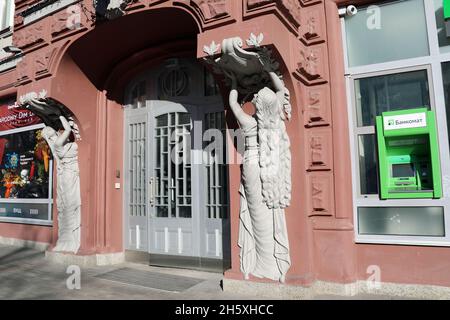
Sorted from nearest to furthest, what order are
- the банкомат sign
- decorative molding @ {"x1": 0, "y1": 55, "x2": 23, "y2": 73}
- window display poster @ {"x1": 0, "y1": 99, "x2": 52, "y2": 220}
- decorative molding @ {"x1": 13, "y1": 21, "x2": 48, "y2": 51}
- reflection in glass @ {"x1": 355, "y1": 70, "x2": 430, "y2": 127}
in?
1. the банкомат sign
2. reflection in glass @ {"x1": 355, "y1": 70, "x2": 430, "y2": 127}
3. decorative molding @ {"x1": 13, "y1": 21, "x2": 48, "y2": 51}
4. window display poster @ {"x1": 0, "y1": 99, "x2": 52, "y2": 220}
5. decorative molding @ {"x1": 0, "y1": 55, "x2": 23, "y2": 73}

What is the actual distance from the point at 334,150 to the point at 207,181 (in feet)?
6.63

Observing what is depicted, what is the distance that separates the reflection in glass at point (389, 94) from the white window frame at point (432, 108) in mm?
59

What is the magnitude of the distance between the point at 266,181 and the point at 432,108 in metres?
2.04

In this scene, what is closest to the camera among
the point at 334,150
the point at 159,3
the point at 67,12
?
the point at 334,150

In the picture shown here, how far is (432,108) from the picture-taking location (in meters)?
4.30

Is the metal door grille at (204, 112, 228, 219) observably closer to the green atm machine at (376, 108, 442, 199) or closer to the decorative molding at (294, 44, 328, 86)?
the decorative molding at (294, 44, 328, 86)

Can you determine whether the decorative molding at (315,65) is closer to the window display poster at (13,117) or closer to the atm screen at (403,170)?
the atm screen at (403,170)

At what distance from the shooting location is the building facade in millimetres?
4277

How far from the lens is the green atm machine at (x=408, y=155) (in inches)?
167

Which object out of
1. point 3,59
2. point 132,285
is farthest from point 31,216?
point 132,285

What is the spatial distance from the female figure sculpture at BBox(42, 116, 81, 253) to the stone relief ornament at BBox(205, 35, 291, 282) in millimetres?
3269

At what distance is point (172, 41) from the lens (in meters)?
6.02

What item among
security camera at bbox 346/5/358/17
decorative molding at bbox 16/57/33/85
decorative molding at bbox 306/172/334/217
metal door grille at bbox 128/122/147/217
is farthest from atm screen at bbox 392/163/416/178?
decorative molding at bbox 16/57/33/85

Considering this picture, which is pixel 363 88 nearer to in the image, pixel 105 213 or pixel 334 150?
pixel 334 150
